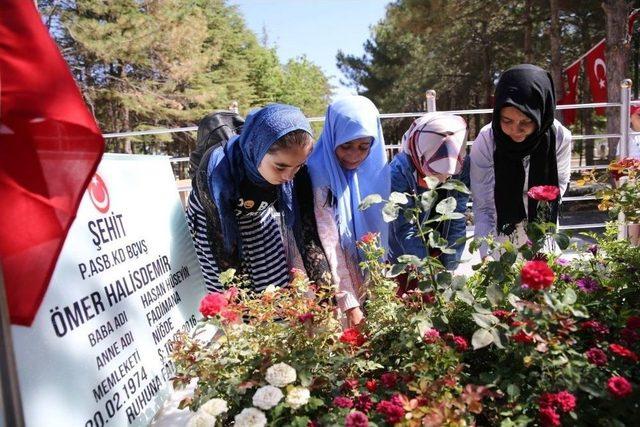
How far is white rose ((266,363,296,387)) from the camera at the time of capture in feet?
3.32

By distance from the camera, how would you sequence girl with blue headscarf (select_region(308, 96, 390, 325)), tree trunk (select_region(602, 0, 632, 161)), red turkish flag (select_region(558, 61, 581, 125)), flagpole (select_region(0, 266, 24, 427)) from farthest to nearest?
1. red turkish flag (select_region(558, 61, 581, 125))
2. tree trunk (select_region(602, 0, 632, 161))
3. girl with blue headscarf (select_region(308, 96, 390, 325))
4. flagpole (select_region(0, 266, 24, 427))

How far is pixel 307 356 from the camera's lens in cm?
112

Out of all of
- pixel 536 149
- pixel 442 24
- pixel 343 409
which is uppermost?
pixel 442 24

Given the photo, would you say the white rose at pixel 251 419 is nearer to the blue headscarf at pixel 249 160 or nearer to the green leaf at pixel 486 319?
the green leaf at pixel 486 319

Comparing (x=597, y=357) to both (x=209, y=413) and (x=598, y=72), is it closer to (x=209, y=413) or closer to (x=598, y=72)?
(x=209, y=413)

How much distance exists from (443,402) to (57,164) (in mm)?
869

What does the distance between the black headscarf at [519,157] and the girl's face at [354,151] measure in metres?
0.60

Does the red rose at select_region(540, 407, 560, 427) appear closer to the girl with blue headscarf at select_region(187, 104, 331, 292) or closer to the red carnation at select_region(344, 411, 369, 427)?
the red carnation at select_region(344, 411, 369, 427)

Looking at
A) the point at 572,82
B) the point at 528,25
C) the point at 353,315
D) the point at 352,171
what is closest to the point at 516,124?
the point at 352,171

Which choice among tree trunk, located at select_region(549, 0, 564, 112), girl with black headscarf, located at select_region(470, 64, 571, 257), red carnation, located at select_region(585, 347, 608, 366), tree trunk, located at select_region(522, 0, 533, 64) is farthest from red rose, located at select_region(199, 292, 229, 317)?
tree trunk, located at select_region(522, 0, 533, 64)

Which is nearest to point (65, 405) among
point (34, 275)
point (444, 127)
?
point (34, 275)

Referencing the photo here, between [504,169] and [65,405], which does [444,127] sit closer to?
[504,169]

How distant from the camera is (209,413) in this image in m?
1.02

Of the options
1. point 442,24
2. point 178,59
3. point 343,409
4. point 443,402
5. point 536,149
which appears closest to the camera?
point 443,402
